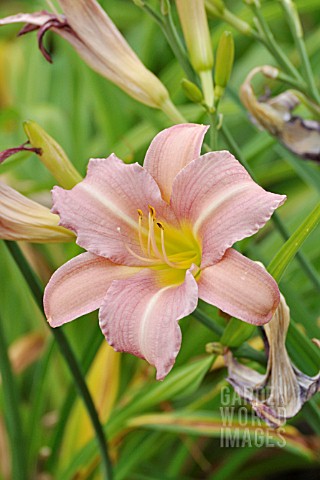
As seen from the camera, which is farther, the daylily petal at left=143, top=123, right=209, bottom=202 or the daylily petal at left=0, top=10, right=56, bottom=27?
the daylily petal at left=0, top=10, right=56, bottom=27

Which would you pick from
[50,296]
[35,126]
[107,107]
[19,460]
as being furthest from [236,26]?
[107,107]

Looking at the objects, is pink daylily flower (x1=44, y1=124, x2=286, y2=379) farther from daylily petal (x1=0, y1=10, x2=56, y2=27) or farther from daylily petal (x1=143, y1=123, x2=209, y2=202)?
daylily petal (x1=0, y1=10, x2=56, y2=27)

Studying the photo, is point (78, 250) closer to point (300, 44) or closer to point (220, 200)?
point (300, 44)

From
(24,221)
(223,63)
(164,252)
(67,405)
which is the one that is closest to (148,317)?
(164,252)

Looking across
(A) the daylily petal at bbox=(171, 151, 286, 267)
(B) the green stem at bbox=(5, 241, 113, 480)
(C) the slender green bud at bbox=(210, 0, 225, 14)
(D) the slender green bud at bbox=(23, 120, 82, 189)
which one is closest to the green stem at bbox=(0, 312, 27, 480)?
(B) the green stem at bbox=(5, 241, 113, 480)

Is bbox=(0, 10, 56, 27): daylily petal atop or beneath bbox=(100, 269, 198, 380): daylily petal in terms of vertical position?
atop

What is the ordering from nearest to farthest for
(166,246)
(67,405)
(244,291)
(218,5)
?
(244,291) → (166,246) → (218,5) → (67,405)
